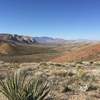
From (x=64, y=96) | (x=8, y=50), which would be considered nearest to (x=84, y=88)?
(x=64, y=96)

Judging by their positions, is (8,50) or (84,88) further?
(8,50)

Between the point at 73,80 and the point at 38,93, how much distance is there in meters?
5.50

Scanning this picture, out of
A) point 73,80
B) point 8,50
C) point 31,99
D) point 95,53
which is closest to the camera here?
point 31,99

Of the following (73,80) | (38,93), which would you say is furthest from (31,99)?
(73,80)

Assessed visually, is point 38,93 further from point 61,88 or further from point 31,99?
point 61,88

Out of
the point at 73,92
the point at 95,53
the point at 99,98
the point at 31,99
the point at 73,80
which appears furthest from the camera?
the point at 95,53

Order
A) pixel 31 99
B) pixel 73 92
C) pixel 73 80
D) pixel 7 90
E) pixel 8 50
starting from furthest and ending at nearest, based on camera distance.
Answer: pixel 8 50
pixel 73 80
pixel 73 92
pixel 7 90
pixel 31 99

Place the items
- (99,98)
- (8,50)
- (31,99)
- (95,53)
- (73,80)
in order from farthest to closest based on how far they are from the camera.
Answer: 1. (8,50)
2. (95,53)
3. (73,80)
4. (99,98)
5. (31,99)

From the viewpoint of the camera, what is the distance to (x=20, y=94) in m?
5.91

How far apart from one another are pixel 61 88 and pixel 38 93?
362cm

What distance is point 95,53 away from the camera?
4169 centimetres

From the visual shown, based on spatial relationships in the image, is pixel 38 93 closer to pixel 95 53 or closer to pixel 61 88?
pixel 61 88

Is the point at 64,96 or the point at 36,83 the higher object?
the point at 36,83

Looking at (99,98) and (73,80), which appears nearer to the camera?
(99,98)
